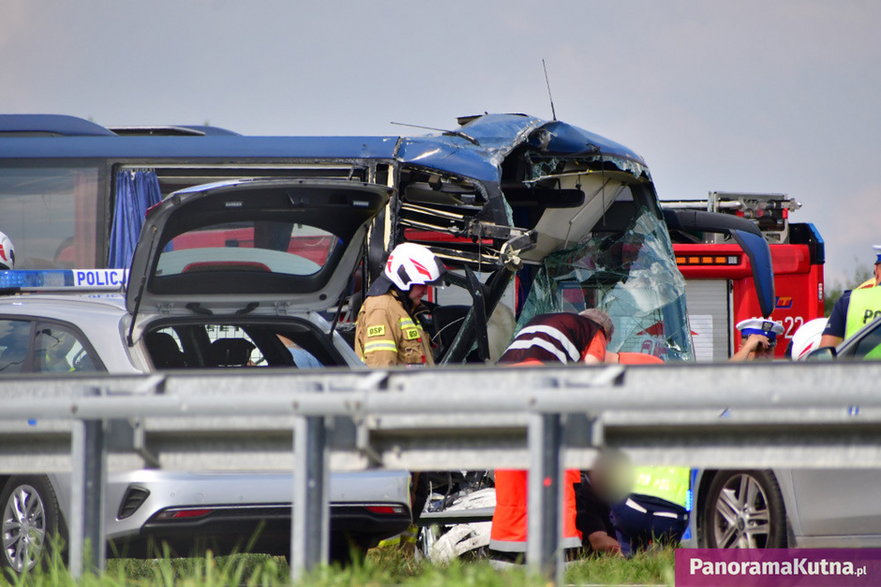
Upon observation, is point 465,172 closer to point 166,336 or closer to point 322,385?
point 166,336

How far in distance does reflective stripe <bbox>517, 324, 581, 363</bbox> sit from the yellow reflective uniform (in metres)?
1.13

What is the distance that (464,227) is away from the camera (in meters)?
10.3

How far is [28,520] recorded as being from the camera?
225 inches

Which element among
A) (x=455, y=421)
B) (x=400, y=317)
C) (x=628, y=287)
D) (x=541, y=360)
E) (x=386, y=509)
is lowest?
(x=386, y=509)

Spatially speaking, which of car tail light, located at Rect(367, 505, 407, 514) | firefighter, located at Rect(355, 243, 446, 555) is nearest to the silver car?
car tail light, located at Rect(367, 505, 407, 514)

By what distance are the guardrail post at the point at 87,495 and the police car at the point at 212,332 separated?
4.55 ft

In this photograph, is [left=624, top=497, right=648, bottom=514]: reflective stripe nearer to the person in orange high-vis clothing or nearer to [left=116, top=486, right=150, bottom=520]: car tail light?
the person in orange high-vis clothing

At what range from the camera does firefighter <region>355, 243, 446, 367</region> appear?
301 inches

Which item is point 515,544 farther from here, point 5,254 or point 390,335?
point 5,254

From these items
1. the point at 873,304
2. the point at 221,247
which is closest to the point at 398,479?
the point at 221,247

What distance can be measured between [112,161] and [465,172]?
10.2 feet

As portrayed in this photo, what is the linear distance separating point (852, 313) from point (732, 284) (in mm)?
7711

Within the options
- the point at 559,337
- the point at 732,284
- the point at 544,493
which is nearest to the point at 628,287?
the point at 732,284

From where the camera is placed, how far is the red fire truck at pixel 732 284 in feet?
49.2
